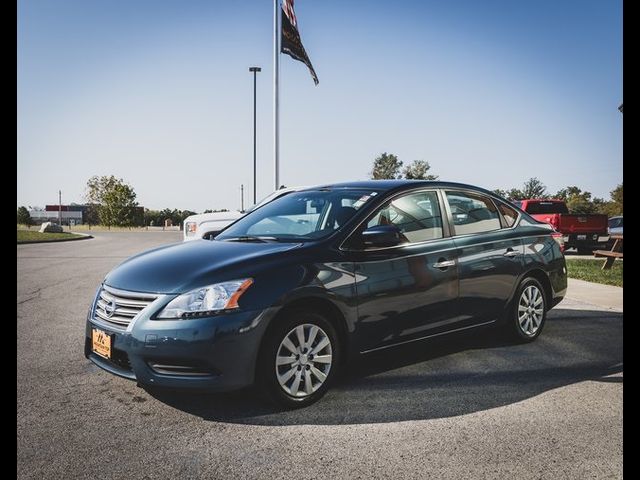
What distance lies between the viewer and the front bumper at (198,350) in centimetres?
353

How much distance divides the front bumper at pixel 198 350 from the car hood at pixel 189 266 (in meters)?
0.27

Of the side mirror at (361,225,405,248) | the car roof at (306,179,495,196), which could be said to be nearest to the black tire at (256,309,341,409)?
the side mirror at (361,225,405,248)

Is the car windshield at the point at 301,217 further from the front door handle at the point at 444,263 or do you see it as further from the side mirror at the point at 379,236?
the front door handle at the point at 444,263

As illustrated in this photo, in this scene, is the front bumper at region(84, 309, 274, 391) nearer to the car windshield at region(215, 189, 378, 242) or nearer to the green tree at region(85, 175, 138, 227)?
the car windshield at region(215, 189, 378, 242)

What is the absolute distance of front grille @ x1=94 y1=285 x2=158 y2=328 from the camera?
3.75 metres

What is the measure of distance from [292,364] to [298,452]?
2.44ft

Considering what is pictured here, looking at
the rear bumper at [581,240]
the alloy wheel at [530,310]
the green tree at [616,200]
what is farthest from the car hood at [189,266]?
the green tree at [616,200]

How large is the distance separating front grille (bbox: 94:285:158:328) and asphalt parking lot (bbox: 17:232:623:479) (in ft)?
2.05

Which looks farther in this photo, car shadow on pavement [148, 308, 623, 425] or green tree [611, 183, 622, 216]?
green tree [611, 183, 622, 216]

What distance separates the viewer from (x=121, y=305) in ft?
12.7

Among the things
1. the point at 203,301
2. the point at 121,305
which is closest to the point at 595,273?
the point at 203,301

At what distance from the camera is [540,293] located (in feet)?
19.1

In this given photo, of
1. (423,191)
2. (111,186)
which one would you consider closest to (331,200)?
(423,191)
